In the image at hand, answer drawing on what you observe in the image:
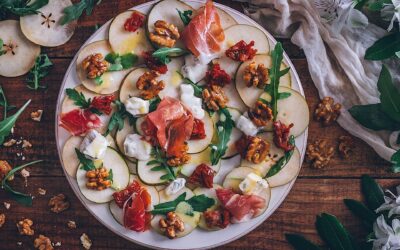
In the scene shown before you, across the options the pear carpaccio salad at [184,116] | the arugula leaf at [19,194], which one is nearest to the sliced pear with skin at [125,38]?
the pear carpaccio salad at [184,116]

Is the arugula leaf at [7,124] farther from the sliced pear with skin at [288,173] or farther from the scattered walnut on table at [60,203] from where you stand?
the sliced pear with skin at [288,173]

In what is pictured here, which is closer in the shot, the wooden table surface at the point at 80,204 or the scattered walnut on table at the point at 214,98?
the scattered walnut on table at the point at 214,98

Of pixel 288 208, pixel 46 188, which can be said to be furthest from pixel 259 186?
pixel 46 188

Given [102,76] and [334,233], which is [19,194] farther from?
[334,233]

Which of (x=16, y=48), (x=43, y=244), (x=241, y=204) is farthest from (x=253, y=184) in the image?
(x=16, y=48)

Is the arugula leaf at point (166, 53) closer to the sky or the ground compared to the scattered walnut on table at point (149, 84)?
closer to the sky
